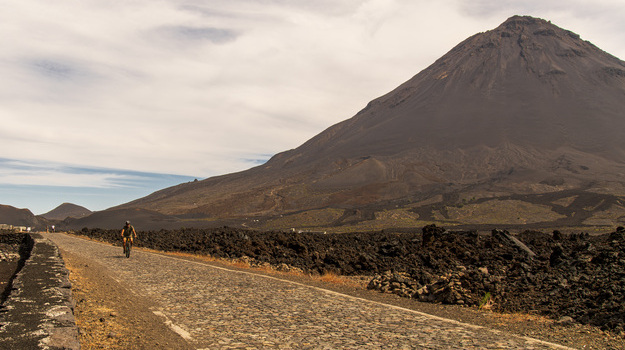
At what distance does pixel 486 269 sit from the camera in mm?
16422

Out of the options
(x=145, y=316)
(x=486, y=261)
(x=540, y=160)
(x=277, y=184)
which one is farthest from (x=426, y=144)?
(x=145, y=316)

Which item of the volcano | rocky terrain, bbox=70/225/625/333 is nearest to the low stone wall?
rocky terrain, bbox=70/225/625/333

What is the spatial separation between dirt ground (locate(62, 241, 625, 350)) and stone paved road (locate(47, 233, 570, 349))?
0.41 meters

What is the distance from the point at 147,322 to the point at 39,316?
1975 mm

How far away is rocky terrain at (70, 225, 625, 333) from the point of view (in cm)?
1196

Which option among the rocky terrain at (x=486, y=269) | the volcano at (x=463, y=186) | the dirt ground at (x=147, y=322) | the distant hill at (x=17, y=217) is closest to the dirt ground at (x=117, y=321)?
the dirt ground at (x=147, y=322)

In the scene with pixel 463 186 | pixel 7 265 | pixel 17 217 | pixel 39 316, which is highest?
pixel 463 186

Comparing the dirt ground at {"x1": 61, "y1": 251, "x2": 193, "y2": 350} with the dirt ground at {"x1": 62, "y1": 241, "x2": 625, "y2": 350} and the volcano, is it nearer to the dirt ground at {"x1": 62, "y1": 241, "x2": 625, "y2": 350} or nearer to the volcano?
the dirt ground at {"x1": 62, "y1": 241, "x2": 625, "y2": 350}

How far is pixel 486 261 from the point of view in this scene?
2106cm

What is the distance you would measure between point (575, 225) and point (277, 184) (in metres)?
112

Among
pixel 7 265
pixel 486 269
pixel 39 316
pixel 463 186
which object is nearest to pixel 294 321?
pixel 39 316

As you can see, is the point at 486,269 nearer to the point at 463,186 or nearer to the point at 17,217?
the point at 463,186

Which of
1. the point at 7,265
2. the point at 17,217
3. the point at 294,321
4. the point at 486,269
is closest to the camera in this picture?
the point at 294,321

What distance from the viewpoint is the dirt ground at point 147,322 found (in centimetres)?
755
